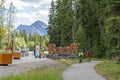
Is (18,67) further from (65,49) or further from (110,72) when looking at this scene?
(65,49)

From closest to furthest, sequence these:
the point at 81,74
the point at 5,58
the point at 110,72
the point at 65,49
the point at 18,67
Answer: the point at 81,74
the point at 110,72
the point at 18,67
the point at 5,58
the point at 65,49

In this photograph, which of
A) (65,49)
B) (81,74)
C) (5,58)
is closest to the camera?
(81,74)

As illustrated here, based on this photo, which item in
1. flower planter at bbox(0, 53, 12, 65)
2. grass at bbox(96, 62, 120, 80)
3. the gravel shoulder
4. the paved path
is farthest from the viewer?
flower planter at bbox(0, 53, 12, 65)

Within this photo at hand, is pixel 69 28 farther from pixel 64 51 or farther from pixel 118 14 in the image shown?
pixel 118 14

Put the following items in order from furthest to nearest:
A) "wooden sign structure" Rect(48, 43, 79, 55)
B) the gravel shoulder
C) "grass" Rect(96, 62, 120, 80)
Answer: "wooden sign structure" Rect(48, 43, 79, 55) → the gravel shoulder → "grass" Rect(96, 62, 120, 80)

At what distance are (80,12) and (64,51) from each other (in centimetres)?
1587

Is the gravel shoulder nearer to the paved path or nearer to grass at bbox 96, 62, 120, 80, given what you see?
the paved path

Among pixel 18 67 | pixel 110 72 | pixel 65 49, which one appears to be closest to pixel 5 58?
pixel 18 67

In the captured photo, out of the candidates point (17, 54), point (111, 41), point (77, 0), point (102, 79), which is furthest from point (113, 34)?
point (77, 0)

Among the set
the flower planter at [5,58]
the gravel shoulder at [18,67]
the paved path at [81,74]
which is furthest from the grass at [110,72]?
the flower planter at [5,58]

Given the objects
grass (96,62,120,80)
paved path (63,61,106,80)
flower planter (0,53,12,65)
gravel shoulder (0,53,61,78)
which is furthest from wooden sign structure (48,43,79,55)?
flower planter (0,53,12,65)

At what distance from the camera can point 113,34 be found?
2770cm

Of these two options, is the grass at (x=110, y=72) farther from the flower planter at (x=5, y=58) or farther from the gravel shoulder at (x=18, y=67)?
the flower planter at (x=5, y=58)

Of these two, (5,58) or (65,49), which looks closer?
(5,58)
